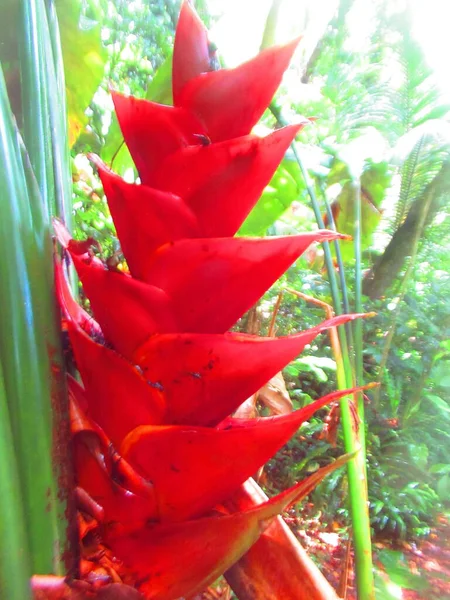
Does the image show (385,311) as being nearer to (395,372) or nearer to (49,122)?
(395,372)

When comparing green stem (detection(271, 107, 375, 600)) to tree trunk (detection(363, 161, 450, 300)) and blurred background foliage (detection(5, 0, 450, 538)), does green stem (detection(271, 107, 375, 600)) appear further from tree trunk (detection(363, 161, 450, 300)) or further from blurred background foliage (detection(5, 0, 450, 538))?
tree trunk (detection(363, 161, 450, 300))

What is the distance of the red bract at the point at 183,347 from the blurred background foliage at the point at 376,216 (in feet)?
3.09

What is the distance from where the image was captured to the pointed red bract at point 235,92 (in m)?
0.22

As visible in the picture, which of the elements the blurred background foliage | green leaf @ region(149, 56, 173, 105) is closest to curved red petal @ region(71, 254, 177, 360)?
green leaf @ region(149, 56, 173, 105)

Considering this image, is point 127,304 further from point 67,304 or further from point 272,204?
point 272,204

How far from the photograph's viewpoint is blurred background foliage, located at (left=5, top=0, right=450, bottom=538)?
1.78 meters

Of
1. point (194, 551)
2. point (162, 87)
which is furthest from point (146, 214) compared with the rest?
point (162, 87)

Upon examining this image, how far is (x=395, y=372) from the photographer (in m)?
3.06

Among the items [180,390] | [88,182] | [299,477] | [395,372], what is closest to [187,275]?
[180,390]

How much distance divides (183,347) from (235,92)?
0.13 meters

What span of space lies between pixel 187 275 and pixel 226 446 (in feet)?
0.25

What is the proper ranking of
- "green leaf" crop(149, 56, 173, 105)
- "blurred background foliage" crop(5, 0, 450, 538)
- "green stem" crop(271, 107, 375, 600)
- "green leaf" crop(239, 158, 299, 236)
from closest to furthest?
1. "green leaf" crop(149, 56, 173, 105)
2. "green stem" crop(271, 107, 375, 600)
3. "green leaf" crop(239, 158, 299, 236)
4. "blurred background foliage" crop(5, 0, 450, 538)

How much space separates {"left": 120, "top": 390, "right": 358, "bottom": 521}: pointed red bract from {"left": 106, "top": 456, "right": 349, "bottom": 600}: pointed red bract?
10mm

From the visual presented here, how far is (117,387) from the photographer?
0.21 m
